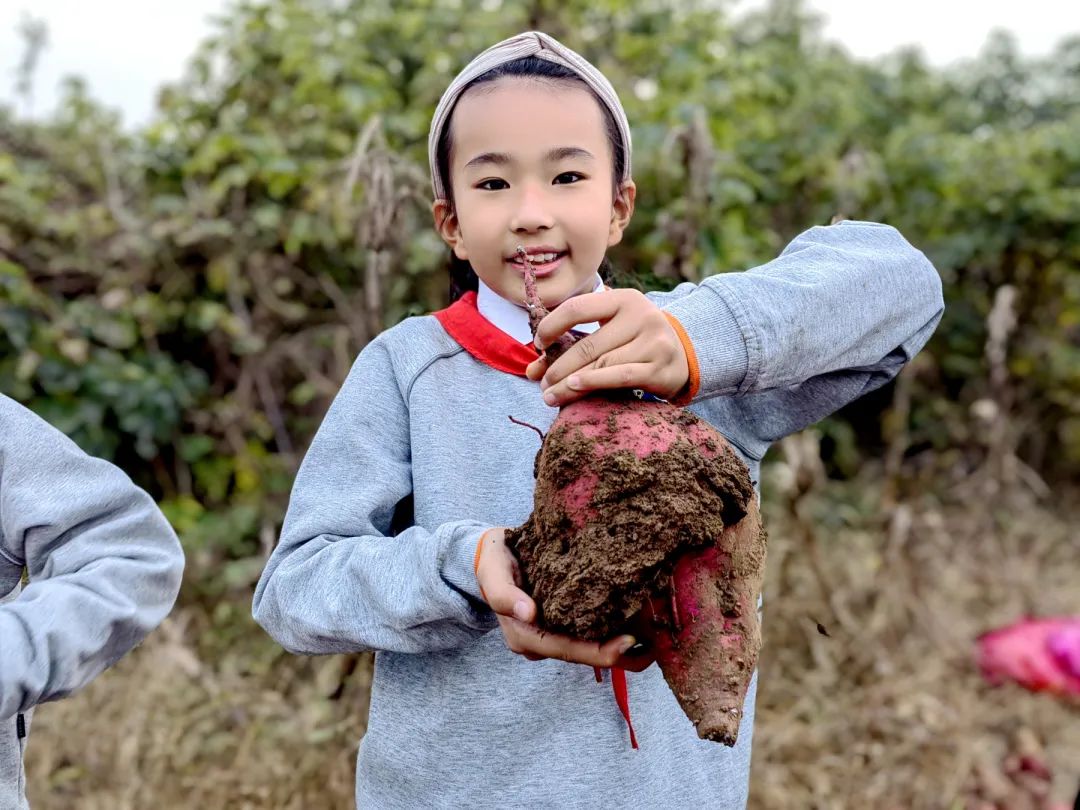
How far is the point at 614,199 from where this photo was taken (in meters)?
1.30

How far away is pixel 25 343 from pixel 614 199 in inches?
101

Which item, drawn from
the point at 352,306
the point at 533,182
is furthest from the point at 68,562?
the point at 352,306

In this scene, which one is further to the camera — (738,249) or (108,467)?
(738,249)

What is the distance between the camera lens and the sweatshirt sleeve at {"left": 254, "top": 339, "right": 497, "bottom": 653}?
1041 mm

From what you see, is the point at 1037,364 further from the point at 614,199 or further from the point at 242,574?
the point at 614,199

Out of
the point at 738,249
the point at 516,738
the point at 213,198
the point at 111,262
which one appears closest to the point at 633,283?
the point at 516,738

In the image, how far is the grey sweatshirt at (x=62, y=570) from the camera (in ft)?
3.37

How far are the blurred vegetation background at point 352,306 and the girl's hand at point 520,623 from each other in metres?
1.26

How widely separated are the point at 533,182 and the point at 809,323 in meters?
0.35

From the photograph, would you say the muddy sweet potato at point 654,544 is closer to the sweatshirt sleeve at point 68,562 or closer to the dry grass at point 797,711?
the sweatshirt sleeve at point 68,562

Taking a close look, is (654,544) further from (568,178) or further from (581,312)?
(568,178)

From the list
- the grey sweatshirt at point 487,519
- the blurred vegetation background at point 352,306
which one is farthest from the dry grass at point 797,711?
the grey sweatshirt at point 487,519

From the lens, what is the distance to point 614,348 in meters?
1.00

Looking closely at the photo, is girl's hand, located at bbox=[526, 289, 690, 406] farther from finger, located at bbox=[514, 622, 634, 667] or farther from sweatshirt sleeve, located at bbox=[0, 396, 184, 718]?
sweatshirt sleeve, located at bbox=[0, 396, 184, 718]
